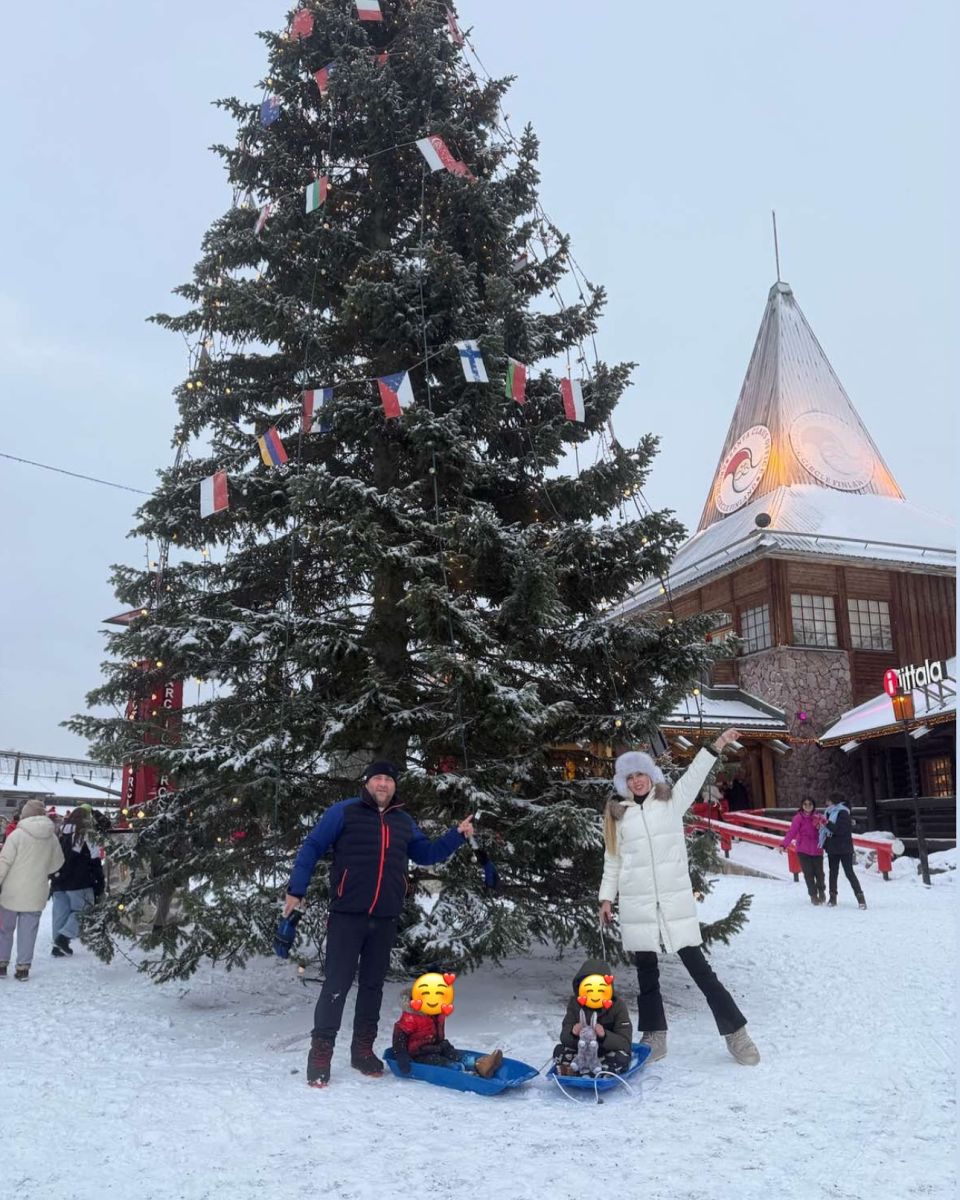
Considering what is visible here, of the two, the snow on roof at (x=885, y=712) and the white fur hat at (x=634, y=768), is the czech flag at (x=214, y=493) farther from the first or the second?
the snow on roof at (x=885, y=712)

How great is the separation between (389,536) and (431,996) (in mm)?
3648

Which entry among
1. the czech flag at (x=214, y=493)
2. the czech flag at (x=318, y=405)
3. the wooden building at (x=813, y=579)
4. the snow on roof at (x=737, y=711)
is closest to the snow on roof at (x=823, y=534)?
the wooden building at (x=813, y=579)

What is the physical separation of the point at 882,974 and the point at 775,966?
967 millimetres

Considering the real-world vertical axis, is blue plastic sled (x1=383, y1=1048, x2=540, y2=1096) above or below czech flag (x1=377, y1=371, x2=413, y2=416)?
below

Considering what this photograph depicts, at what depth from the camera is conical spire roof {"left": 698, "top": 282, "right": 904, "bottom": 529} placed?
98.8ft

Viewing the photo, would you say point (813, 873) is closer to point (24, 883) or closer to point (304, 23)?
point (24, 883)

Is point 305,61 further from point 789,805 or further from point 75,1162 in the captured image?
point 789,805

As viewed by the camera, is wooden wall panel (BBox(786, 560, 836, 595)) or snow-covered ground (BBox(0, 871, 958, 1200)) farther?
wooden wall panel (BBox(786, 560, 836, 595))

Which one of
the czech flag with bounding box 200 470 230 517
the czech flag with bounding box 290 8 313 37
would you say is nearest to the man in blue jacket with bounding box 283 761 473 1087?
the czech flag with bounding box 200 470 230 517

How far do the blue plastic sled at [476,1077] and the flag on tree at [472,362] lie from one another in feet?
17.6

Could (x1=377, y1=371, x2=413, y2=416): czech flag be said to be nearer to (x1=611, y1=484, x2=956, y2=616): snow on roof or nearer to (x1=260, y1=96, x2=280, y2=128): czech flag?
(x1=260, y1=96, x2=280, y2=128): czech flag

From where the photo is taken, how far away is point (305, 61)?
10039mm

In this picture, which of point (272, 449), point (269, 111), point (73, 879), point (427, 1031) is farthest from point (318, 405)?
point (73, 879)

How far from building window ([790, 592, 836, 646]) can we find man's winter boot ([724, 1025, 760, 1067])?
21585 mm
